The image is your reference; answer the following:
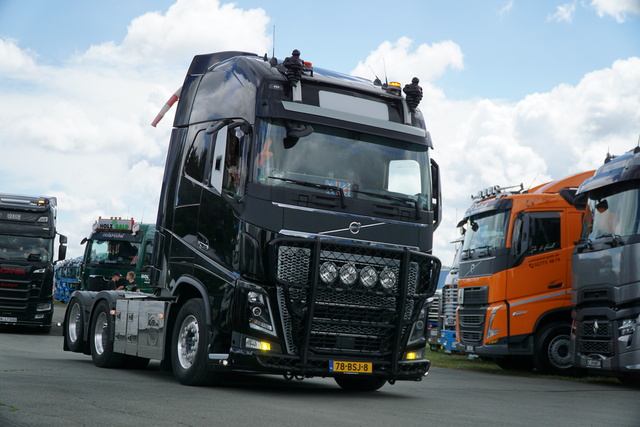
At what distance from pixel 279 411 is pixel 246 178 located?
2.68 m

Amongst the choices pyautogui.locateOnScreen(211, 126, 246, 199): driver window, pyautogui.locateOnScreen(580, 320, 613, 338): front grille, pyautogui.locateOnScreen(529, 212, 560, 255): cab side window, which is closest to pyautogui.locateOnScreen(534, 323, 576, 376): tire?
pyautogui.locateOnScreen(529, 212, 560, 255): cab side window

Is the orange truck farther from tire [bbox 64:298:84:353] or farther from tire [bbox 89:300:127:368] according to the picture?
tire [bbox 64:298:84:353]

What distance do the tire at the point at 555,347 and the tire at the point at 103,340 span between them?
8.04 m

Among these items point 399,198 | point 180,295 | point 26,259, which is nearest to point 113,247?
point 26,259

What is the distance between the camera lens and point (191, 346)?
10586mm

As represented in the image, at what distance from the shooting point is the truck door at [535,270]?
662 inches

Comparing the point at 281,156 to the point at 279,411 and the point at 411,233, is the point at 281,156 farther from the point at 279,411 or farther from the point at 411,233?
the point at 279,411

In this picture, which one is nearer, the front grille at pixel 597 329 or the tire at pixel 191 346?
the tire at pixel 191 346

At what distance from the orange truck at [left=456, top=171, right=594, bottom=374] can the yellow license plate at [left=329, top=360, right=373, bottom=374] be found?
293 inches

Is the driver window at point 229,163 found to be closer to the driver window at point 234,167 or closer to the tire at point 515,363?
the driver window at point 234,167

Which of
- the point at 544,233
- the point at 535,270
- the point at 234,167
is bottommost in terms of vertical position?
the point at 535,270

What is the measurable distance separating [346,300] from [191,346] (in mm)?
2000

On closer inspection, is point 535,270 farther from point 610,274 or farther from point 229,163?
point 229,163

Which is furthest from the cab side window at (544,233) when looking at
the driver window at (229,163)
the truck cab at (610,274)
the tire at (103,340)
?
the driver window at (229,163)
